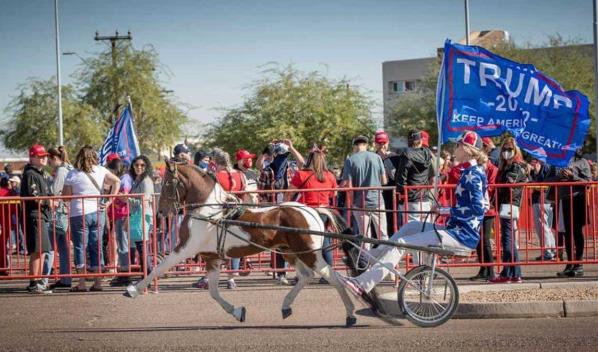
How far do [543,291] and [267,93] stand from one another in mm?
29676

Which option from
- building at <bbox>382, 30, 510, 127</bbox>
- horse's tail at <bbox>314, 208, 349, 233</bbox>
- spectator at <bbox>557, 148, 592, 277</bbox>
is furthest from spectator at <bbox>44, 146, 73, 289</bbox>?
building at <bbox>382, 30, 510, 127</bbox>

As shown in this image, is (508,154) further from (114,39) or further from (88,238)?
(114,39)

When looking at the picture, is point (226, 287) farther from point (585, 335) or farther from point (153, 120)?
point (153, 120)

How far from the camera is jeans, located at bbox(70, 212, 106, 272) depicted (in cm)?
1350

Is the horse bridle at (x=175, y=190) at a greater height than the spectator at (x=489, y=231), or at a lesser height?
greater

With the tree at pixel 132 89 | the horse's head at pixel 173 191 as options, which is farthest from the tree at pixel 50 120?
the horse's head at pixel 173 191

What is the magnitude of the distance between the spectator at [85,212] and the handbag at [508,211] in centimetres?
592

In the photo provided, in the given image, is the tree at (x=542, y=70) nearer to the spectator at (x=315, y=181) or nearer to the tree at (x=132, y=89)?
the tree at (x=132, y=89)

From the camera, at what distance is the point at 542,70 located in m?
51.8

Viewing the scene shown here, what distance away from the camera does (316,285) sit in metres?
13.6

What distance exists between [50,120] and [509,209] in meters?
35.0

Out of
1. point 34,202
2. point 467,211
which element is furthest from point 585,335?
point 34,202

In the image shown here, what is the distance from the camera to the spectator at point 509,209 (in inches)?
517

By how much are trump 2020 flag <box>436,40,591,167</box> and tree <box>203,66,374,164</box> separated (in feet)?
91.2
